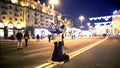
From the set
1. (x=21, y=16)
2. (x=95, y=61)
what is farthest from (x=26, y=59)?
(x=21, y=16)

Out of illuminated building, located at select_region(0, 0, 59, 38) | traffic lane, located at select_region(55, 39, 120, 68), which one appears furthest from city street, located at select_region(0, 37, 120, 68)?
illuminated building, located at select_region(0, 0, 59, 38)

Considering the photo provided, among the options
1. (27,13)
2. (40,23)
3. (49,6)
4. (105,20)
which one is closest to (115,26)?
(105,20)

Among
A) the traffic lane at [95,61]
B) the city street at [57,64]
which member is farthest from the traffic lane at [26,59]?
the traffic lane at [95,61]

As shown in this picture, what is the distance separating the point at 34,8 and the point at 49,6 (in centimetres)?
1645

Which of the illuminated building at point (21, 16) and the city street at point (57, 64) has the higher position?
the illuminated building at point (21, 16)

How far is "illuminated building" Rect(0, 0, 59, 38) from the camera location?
53.3m

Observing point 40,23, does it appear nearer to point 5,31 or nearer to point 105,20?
point 5,31

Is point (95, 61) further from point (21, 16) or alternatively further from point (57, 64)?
point (21, 16)

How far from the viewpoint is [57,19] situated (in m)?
91.9

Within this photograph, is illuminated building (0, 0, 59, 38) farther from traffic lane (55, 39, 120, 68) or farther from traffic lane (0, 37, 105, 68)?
traffic lane (55, 39, 120, 68)

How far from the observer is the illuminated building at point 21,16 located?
53344mm

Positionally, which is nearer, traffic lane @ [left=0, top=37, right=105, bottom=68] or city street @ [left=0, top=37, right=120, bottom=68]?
city street @ [left=0, top=37, right=120, bottom=68]

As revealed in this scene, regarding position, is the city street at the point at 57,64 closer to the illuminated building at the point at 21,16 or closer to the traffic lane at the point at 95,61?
the traffic lane at the point at 95,61

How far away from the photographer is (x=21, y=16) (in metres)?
60.5
